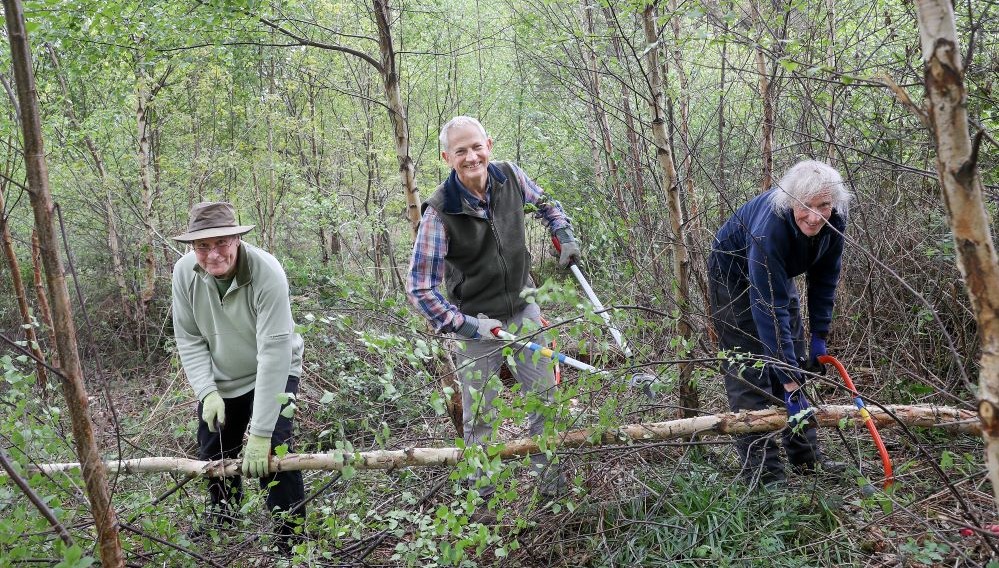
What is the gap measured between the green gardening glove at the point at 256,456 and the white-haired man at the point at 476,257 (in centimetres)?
99

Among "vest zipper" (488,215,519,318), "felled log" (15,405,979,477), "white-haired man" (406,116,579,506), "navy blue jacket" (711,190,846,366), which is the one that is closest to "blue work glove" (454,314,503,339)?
"white-haired man" (406,116,579,506)

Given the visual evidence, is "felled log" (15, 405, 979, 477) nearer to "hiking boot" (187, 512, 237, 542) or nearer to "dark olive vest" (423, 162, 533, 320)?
"hiking boot" (187, 512, 237, 542)

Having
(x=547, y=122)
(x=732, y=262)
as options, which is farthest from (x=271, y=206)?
(x=732, y=262)

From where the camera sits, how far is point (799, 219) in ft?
10.5

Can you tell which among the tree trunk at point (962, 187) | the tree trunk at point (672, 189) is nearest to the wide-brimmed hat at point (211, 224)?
the tree trunk at point (672, 189)

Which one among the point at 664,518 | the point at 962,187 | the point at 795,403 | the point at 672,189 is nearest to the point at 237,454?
the point at 664,518

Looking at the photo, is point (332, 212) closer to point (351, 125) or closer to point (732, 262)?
point (351, 125)

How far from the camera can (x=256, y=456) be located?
3209mm

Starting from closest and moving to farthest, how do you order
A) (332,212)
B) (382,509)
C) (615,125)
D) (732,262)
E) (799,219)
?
1. (799,219)
2. (732,262)
3. (382,509)
4. (615,125)
5. (332,212)

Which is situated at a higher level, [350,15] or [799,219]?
[350,15]

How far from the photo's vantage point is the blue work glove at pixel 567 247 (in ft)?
12.9

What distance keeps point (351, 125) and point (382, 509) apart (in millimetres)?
9178

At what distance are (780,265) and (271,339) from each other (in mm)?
2517

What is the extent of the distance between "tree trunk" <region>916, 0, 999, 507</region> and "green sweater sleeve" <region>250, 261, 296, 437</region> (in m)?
2.83
